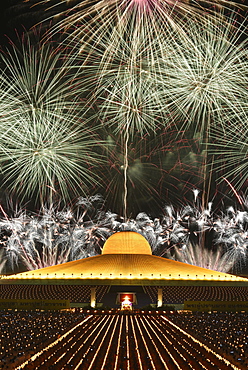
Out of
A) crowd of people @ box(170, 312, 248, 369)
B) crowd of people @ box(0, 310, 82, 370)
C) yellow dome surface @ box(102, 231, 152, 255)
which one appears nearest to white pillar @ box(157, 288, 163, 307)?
yellow dome surface @ box(102, 231, 152, 255)

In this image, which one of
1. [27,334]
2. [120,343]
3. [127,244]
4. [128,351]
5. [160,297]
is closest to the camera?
[128,351]

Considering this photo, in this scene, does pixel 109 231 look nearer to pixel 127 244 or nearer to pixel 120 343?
pixel 127 244

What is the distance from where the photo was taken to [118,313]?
40.5 meters

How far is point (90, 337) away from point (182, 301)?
2180cm

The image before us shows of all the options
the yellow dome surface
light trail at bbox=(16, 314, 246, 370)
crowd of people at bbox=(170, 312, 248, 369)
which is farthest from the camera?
the yellow dome surface

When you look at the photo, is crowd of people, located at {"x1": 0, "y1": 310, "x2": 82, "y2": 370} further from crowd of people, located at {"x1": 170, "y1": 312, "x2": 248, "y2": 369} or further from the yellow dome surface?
the yellow dome surface

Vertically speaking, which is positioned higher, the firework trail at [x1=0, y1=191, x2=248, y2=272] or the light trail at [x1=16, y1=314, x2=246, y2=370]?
the firework trail at [x1=0, y1=191, x2=248, y2=272]

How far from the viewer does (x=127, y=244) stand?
5134 cm

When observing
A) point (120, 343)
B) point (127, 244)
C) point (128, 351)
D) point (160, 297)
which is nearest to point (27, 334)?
point (120, 343)

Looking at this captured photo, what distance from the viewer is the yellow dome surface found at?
5109cm

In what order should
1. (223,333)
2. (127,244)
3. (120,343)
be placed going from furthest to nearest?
1. (127,244)
2. (223,333)
3. (120,343)

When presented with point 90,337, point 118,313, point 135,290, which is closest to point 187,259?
point 135,290

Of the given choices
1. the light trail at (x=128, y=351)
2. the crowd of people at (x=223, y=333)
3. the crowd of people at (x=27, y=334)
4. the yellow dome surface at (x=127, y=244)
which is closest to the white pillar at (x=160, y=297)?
the yellow dome surface at (x=127, y=244)

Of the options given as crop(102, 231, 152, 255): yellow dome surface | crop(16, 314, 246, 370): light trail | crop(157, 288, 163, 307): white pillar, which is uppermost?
crop(102, 231, 152, 255): yellow dome surface
